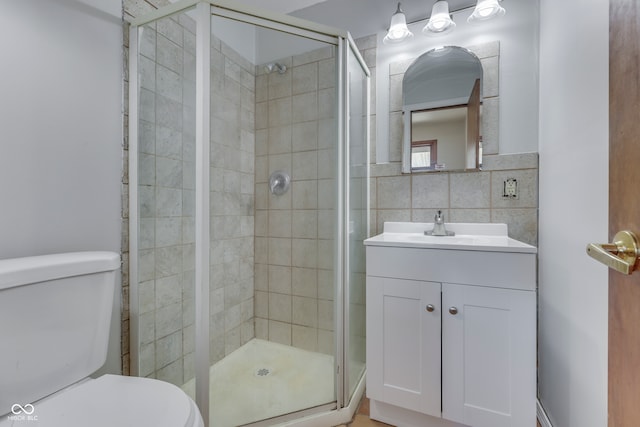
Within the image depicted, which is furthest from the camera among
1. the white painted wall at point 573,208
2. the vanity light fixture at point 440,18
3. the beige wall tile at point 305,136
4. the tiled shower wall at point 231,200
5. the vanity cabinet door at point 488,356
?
the beige wall tile at point 305,136

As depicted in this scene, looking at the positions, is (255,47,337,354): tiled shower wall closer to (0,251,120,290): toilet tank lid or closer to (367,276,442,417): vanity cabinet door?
(367,276,442,417): vanity cabinet door

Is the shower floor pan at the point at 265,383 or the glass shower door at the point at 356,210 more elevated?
the glass shower door at the point at 356,210

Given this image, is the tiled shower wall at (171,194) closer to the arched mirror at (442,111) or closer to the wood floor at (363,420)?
the wood floor at (363,420)

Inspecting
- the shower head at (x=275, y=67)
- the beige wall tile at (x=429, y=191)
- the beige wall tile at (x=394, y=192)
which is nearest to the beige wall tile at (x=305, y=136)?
the shower head at (x=275, y=67)

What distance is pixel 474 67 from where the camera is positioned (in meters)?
1.53

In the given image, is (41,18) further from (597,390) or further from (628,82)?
(597,390)

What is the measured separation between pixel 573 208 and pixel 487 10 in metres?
1.07

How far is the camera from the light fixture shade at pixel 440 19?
1.48 m

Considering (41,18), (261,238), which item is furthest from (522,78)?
(41,18)

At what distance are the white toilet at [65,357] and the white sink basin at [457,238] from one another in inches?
38.4

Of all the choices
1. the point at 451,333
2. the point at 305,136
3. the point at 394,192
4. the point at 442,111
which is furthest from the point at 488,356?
the point at 305,136

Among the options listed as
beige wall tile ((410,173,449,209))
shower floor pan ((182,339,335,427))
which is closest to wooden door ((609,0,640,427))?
beige wall tile ((410,173,449,209))

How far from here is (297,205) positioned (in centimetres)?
171

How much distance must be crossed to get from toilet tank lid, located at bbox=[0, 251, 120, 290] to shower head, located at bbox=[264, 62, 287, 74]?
1.31m
